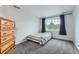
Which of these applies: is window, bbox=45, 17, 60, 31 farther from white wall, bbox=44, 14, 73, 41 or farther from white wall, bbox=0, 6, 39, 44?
white wall, bbox=0, 6, 39, 44

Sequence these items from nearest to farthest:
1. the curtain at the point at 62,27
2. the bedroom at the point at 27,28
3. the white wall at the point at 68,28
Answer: the bedroom at the point at 27,28
the white wall at the point at 68,28
the curtain at the point at 62,27

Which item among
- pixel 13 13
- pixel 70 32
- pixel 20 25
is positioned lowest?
pixel 70 32

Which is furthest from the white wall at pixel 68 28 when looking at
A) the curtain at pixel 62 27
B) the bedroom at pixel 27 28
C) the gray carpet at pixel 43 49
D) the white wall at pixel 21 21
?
the white wall at pixel 21 21

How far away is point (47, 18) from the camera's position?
3.00 metres

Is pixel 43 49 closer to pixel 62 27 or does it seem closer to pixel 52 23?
pixel 52 23

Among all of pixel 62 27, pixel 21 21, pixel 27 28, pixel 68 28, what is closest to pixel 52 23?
pixel 62 27

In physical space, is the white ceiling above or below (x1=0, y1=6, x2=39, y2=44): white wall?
above

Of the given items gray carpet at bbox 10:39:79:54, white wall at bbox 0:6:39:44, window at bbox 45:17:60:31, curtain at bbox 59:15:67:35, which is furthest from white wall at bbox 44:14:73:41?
white wall at bbox 0:6:39:44

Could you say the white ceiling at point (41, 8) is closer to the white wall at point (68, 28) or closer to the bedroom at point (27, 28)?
the bedroom at point (27, 28)

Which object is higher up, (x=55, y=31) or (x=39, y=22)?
(x=39, y=22)
